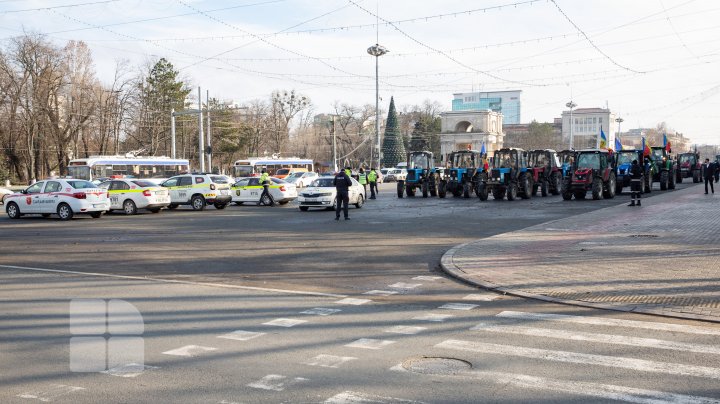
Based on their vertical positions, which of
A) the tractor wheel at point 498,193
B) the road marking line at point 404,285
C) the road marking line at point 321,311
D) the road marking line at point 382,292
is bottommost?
the road marking line at point 321,311

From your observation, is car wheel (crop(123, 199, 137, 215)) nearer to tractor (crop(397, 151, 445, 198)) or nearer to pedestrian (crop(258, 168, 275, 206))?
pedestrian (crop(258, 168, 275, 206))

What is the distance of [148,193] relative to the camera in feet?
92.9

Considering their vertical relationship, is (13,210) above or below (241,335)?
above

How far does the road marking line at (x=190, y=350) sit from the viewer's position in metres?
6.59

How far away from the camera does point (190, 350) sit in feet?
22.1

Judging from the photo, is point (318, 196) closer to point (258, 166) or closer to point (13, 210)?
point (13, 210)

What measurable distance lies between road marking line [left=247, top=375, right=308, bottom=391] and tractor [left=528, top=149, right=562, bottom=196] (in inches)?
1251

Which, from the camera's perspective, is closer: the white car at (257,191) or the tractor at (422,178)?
the white car at (257,191)

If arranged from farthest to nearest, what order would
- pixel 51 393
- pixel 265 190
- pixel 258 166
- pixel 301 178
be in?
pixel 258 166 → pixel 301 178 → pixel 265 190 → pixel 51 393

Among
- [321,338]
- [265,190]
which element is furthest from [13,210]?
[321,338]

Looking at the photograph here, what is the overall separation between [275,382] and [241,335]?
175 cm

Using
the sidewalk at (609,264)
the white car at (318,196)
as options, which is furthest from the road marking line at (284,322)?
the white car at (318,196)

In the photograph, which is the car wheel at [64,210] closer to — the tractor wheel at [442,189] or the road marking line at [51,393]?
the tractor wheel at [442,189]

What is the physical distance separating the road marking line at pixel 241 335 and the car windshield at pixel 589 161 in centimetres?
2804
